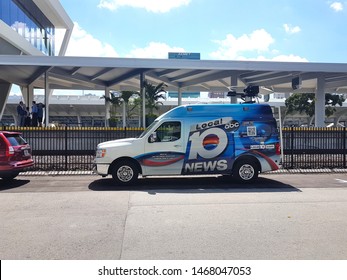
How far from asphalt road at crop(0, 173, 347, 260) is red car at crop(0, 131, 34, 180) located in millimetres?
543

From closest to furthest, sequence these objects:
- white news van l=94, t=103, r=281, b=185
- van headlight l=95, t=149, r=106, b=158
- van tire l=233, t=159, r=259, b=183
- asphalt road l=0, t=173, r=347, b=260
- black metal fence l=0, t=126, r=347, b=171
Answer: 1. asphalt road l=0, t=173, r=347, b=260
2. van headlight l=95, t=149, r=106, b=158
3. white news van l=94, t=103, r=281, b=185
4. van tire l=233, t=159, r=259, b=183
5. black metal fence l=0, t=126, r=347, b=171

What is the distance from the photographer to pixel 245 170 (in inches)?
419

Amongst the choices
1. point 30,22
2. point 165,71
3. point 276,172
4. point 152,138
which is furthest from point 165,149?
point 30,22

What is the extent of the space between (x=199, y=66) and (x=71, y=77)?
37.9 ft

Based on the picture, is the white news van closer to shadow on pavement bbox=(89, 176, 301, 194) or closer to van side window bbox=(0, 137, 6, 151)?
shadow on pavement bbox=(89, 176, 301, 194)

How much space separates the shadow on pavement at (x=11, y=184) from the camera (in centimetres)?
1034

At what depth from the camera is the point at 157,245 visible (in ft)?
16.8

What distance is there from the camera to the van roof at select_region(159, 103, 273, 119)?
34.3 ft

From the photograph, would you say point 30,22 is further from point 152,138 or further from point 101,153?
point 152,138

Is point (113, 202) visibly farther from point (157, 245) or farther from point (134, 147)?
point (157, 245)

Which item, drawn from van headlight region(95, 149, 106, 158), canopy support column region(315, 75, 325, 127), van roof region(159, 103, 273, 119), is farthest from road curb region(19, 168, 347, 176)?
canopy support column region(315, 75, 325, 127)

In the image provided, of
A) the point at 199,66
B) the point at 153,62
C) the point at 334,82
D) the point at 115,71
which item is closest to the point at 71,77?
the point at 115,71

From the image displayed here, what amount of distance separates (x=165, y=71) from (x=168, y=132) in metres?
16.7

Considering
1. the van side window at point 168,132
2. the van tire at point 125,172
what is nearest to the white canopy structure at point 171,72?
the van side window at point 168,132
